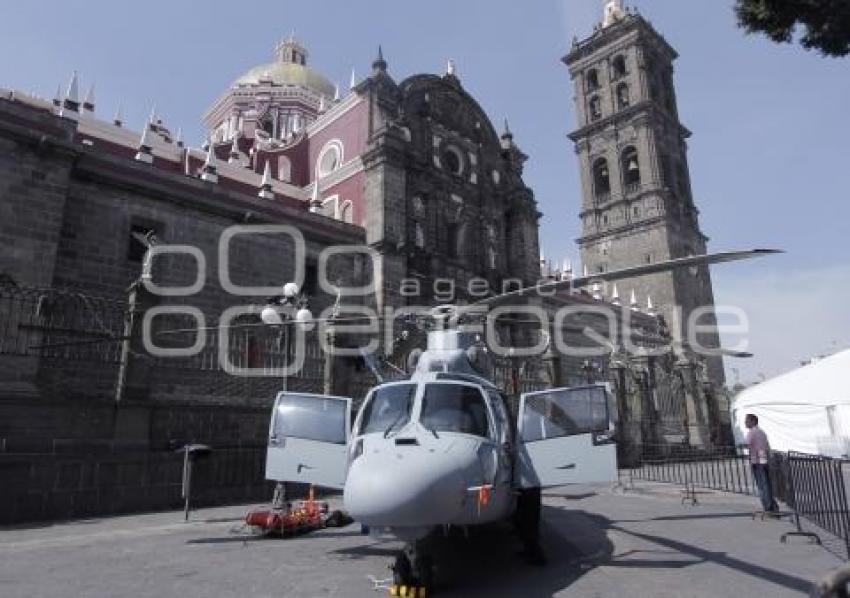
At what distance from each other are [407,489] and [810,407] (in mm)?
26091

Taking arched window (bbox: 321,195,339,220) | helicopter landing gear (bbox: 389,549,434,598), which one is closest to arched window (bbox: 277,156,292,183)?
arched window (bbox: 321,195,339,220)

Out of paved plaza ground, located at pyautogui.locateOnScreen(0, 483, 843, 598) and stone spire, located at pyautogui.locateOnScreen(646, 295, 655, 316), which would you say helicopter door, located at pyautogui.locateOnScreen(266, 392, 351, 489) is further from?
stone spire, located at pyautogui.locateOnScreen(646, 295, 655, 316)

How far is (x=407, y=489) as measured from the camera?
16.3ft

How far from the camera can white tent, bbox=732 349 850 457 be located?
925 inches

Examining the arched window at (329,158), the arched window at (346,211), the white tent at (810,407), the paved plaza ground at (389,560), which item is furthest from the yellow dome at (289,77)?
the paved plaza ground at (389,560)

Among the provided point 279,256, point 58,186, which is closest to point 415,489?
point 58,186

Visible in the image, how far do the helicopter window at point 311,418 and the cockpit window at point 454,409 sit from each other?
1655mm

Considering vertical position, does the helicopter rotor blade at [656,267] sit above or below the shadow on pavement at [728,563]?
above

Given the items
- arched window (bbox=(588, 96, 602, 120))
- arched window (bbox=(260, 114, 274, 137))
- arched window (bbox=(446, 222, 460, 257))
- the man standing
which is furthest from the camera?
arched window (bbox=(588, 96, 602, 120))

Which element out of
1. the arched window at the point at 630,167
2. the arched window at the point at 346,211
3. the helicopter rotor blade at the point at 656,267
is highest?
the arched window at the point at 630,167

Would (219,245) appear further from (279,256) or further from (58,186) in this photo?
(58,186)

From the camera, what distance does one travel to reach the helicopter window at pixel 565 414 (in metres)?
6.74

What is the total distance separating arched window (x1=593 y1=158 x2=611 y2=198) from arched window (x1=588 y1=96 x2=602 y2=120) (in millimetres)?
4133

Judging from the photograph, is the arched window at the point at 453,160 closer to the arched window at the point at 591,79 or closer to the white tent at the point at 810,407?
the white tent at the point at 810,407
